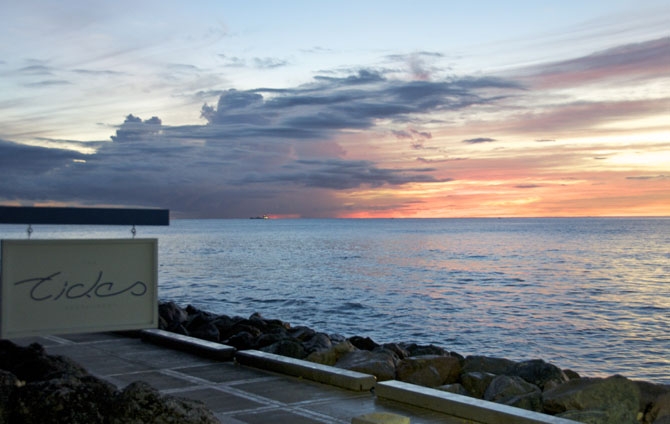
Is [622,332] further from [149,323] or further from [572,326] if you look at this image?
[149,323]

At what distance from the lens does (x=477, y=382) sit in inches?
422

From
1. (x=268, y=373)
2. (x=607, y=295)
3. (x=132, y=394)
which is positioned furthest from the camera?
(x=607, y=295)

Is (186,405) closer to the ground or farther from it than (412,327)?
farther from it

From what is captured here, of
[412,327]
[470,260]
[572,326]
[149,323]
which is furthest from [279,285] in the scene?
[149,323]

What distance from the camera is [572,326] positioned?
27.4m

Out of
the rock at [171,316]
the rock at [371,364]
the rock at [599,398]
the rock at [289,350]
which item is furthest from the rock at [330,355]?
the rock at [171,316]

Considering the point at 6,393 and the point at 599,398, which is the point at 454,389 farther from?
the point at 6,393

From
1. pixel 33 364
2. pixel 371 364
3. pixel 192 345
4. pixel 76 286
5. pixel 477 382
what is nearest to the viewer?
pixel 76 286

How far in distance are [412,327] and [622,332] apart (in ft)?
24.2

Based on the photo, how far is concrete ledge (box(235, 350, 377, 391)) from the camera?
29.2ft

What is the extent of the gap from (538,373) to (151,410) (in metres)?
7.64

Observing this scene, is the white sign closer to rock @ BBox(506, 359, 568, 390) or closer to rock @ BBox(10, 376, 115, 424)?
rock @ BBox(10, 376, 115, 424)

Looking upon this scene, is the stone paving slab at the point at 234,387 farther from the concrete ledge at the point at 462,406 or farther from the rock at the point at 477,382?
the rock at the point at 477,382

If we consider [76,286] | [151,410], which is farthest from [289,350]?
[151,410]
